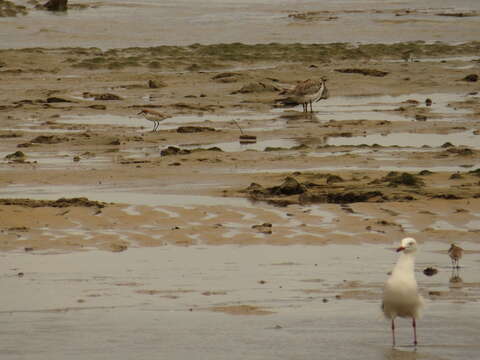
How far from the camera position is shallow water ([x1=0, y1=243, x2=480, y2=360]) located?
798 cm

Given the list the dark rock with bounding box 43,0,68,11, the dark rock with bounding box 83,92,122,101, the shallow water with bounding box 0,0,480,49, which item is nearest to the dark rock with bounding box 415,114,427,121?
the dark rock with bounding box 83,92,122,101

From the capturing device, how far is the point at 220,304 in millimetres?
9062

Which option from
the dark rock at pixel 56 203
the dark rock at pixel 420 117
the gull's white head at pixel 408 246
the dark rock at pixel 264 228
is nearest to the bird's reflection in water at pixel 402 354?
the gull's white head at pixel 408 246

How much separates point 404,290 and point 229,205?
5.38m

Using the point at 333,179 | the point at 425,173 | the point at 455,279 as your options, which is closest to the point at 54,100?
the point at 333,179

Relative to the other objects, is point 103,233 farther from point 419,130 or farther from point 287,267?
point 419,130

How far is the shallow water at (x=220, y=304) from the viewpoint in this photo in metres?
7.98

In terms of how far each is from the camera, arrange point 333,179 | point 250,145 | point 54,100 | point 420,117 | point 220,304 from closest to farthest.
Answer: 1. point 220,304
2. point 333,179
3. point 250,145
4. point 420,117
5. point 54,100

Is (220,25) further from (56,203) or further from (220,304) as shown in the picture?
(220,304)

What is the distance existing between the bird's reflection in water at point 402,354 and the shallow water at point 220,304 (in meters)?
0.01

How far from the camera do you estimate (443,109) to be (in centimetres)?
2195

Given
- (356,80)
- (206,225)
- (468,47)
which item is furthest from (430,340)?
(468,47)

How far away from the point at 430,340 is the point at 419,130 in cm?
1128

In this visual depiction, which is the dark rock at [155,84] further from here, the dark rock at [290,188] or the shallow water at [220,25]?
the dark rock at [290,188]
